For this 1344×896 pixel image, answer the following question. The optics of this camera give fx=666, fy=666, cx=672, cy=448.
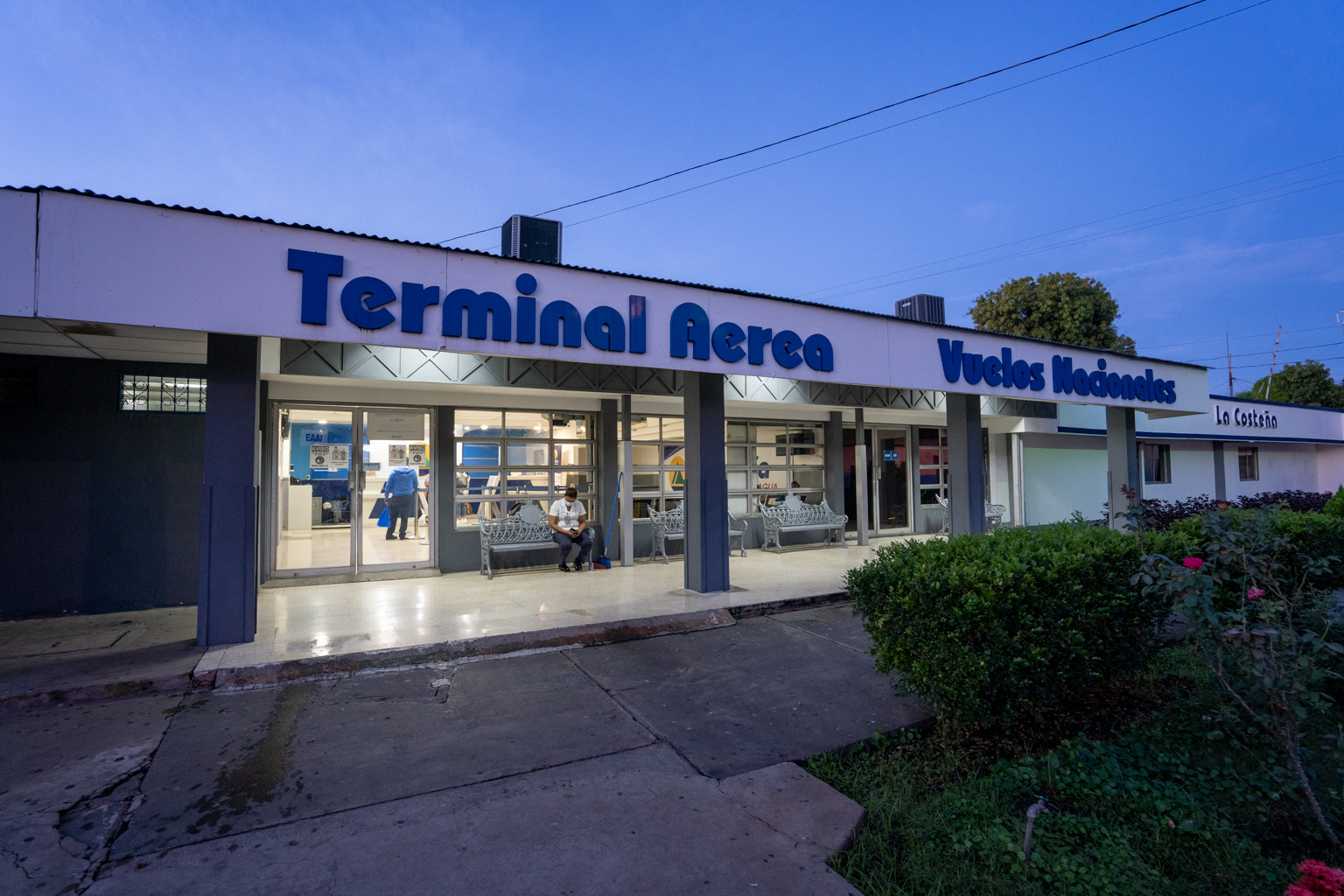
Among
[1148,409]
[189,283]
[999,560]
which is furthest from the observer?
[1148,409]

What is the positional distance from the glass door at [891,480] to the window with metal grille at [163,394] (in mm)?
12457

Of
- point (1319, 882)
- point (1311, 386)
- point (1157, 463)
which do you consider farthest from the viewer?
point (1311, 386)

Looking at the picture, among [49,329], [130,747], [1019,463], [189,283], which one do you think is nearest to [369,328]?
[189,283]

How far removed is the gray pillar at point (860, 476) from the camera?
13641 mm

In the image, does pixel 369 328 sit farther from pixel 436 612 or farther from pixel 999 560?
pixel 999 560

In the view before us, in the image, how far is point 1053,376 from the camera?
11453 millimetres

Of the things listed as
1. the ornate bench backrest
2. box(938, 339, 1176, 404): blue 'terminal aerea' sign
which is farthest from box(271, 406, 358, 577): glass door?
box(938, 339, 1176, 404): blue 'terminal aerea' sign

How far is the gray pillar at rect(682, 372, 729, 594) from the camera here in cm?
830

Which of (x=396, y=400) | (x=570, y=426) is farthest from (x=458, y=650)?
(x=570, y=426)

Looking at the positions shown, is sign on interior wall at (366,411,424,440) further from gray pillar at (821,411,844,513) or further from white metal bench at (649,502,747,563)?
gray pillar at (821,411,844,513)

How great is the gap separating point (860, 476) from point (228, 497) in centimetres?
1128

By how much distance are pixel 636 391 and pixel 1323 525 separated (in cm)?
827

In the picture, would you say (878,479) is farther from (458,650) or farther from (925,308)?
(458,650)

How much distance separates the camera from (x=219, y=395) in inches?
235
